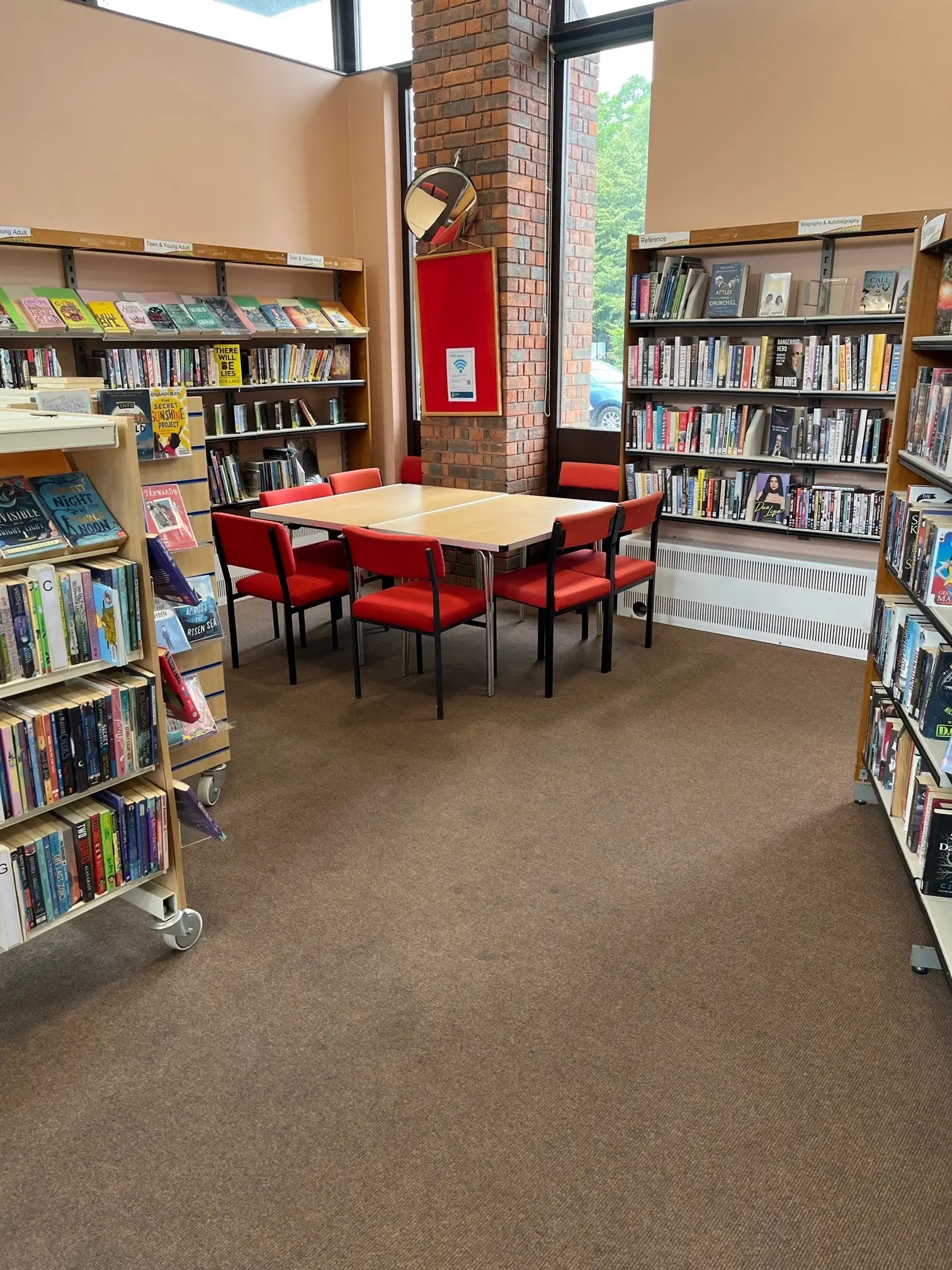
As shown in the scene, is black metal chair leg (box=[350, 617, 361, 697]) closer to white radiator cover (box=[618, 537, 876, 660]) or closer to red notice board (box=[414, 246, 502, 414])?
white radiator cover (box=[618, 537, 876, 660])

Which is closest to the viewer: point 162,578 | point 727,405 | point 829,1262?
point 829,1262

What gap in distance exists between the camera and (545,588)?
425 cm

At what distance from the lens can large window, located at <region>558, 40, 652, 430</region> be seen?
5.39 metres

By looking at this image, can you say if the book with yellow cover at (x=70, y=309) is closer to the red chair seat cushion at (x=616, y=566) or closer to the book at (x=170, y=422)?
the book at (x=170, y=422)

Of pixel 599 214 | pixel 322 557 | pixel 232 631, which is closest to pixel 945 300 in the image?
pixel 322 557

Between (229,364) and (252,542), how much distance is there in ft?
6.26

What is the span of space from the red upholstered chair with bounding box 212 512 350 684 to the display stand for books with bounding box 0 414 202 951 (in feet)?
5.67

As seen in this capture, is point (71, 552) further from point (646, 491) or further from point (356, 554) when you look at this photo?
point (646, 491)

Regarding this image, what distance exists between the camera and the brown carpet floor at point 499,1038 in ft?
5.58

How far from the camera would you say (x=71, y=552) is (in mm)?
2131

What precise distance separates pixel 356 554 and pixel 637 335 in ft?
7.78

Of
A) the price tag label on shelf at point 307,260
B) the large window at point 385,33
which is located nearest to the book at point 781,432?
the price tag label on shelf at point 307,260

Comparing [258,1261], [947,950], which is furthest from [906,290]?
[258,1261]

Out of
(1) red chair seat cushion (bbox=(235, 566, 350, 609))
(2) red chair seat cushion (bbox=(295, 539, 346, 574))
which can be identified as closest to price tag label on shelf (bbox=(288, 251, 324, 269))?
(2) red chair seat cushion (bbox=(295, 539, 346, 574))
